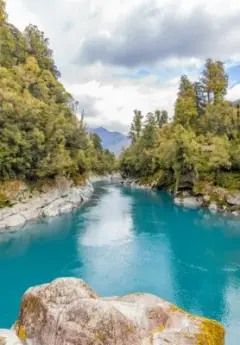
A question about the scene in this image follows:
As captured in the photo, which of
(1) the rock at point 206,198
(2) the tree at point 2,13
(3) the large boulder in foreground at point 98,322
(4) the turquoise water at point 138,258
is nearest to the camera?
(3) the large boulder in foreground at point 98,322

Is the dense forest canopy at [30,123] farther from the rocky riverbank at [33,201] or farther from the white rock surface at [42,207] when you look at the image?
the white rock surface at [42,207]

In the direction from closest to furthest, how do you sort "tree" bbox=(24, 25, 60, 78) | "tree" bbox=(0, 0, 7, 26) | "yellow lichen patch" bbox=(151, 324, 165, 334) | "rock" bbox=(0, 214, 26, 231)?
"yellow lichen patch" bbox=(151, 324, 165, 334)
"rock" bbox=(0, 214, 26, 231)
"tree" bbox=(0, 0, 7, 26)
"tree" bbox=(24, 25, 60, 78)

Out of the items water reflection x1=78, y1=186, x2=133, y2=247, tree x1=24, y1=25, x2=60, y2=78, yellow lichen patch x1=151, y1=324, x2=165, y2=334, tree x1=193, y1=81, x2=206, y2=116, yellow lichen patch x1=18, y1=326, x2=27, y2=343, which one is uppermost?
tree x1=24, y1=25, x2=60, y2=78

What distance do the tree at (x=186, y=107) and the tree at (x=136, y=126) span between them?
2481cm

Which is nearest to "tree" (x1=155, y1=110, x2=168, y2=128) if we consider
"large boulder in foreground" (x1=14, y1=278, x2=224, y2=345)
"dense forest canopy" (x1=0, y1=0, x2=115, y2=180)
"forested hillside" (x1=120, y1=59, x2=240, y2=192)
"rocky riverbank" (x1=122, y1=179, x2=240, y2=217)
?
"forested hillside" (x1=120, y1=59, x2=240, y2=192)

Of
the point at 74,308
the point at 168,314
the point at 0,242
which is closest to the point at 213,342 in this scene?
the point at 168,314

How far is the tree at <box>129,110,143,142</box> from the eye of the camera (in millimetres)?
85125

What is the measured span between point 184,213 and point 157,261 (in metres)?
16.4

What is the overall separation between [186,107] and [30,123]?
116ft

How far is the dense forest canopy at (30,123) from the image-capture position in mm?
31328

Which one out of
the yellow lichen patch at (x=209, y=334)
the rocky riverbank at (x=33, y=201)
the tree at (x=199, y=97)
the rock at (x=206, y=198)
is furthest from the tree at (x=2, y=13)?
the yellow lichen patch at (x=209, y=334)

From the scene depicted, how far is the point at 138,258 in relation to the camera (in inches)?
838

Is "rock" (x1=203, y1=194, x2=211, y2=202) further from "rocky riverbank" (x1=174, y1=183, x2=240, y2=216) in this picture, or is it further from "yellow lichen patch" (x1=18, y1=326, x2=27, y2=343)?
"yellow lichen patch" (x1=18, y1=326, x2=27, y2=343)

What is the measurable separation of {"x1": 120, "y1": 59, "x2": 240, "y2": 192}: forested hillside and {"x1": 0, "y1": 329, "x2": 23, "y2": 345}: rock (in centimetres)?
3492
